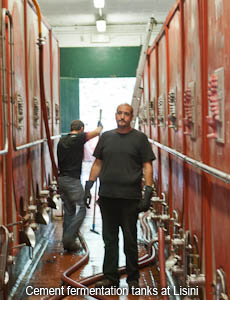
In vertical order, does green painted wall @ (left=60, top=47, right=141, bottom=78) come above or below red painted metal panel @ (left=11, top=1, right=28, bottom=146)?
above

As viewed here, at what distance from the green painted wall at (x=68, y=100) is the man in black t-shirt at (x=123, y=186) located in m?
6.82

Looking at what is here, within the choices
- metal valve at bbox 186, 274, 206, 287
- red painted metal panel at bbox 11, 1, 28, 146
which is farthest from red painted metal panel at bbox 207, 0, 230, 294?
red painted metal panel at bbox 11, 1, 28, 146

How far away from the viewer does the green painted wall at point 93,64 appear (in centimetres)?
1096

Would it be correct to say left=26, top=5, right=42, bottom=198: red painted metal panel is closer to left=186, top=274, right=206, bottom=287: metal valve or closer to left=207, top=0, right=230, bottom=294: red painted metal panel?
left=186, top=274, right=206, bottom=287: metal valve

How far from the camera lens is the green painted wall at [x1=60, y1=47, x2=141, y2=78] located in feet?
36.0

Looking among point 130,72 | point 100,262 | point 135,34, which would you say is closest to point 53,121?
point 100,262

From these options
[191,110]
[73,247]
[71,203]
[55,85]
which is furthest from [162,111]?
[55,85]

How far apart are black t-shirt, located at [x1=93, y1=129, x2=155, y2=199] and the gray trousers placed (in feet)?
4.87

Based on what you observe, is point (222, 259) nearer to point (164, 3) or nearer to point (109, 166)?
point (109, 166)

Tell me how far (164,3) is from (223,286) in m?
6.61

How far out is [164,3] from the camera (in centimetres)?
837

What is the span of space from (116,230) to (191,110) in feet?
5.09

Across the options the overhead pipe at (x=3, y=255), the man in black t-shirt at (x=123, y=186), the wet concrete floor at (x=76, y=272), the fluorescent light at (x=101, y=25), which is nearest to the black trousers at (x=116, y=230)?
the man in black t-shirt at (x=123, y=186)

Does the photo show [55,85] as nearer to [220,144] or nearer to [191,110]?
[191,110]
